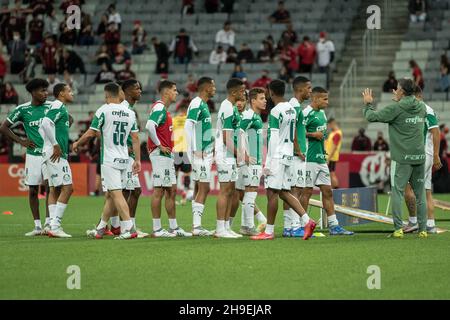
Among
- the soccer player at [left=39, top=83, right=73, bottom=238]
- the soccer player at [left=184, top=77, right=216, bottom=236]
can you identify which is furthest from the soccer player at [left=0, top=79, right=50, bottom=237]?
the soccer player at [left=184, top=77, right=216, bottom=236]

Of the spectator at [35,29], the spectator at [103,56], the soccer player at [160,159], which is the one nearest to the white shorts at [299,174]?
the soccer player at [160,159]

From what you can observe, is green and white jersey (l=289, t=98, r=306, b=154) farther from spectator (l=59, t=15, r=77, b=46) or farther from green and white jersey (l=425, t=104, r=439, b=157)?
spectator (l=59, t=15, r=77, b=46)

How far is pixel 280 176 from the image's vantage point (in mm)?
14906

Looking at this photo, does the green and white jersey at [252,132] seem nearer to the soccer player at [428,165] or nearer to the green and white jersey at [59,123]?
the soccer player at [428,165]

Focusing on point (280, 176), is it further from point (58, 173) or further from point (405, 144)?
point (58, 173)

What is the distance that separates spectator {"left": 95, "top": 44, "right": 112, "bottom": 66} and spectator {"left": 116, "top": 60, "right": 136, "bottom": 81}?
745 mm

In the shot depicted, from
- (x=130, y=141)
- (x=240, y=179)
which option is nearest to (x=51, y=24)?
(x=130, y=141)

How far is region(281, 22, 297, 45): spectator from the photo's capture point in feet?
113

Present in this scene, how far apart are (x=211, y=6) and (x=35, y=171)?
2222 centimetres

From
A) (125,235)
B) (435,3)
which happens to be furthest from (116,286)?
(435,3)

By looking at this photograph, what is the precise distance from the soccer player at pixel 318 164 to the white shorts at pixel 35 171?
13.9 ft

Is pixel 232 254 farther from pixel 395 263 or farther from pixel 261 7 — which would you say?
pixel 261 7

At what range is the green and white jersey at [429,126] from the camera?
638 inches

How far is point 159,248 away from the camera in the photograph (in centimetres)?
1380
